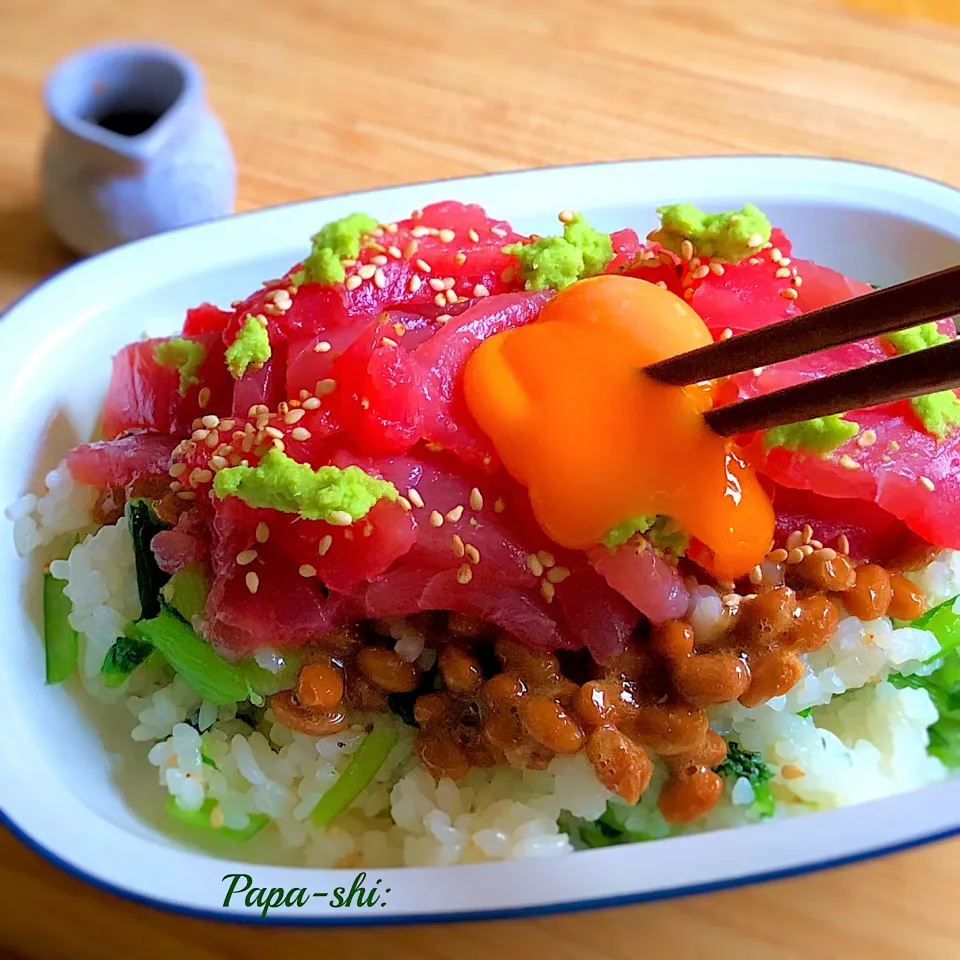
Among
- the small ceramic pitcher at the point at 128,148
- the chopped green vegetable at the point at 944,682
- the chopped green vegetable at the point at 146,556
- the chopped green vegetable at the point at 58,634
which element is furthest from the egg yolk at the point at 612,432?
the small ceramic pitcher at the point at 128,148

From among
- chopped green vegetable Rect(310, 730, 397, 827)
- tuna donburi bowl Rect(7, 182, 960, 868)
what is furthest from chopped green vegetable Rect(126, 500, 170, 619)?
chopped green vegetable Rect(310, 730, 397, 827)

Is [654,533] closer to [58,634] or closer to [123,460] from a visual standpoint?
[123,460]

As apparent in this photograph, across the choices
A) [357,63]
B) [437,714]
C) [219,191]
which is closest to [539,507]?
[437,714]

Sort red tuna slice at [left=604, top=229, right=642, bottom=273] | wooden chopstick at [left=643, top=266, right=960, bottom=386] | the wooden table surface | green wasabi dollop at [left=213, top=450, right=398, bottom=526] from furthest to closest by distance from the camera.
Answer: the wooden table surface, red tuna slice at [left=604, top=229, right=642, bottom=273], green wasabi dollop at [left=213, top=450, right=398, bottom=526], wooden chopstick at [left=643, top=266, right=960, bottom=386]

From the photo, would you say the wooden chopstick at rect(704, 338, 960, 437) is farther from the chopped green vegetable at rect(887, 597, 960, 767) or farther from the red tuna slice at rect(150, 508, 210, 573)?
the red tuna slice at rect(150, 508, 210, 573)

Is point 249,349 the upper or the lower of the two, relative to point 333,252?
lower

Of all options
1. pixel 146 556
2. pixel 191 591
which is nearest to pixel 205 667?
pixel 191 591

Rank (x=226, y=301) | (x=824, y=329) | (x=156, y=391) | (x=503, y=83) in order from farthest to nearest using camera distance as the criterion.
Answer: (x=503, y=83) → (x=226, y=301) → (x=156, y=391) → (x=824, y=329)
